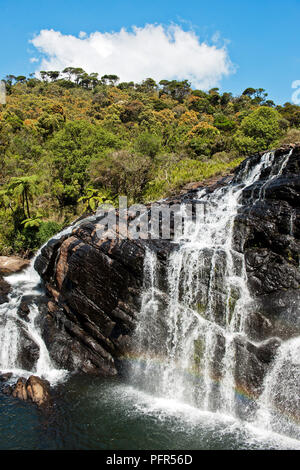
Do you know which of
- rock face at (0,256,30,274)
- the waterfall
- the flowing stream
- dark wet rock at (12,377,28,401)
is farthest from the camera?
rock face at (0,256,30,274)

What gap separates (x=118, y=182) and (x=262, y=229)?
1688 centimetres

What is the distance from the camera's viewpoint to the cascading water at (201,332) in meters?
10.2

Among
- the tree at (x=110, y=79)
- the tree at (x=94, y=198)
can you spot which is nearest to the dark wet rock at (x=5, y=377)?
the tree at (x=94, y=198)

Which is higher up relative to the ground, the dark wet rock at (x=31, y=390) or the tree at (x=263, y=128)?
the tree at (x=263, y=128)

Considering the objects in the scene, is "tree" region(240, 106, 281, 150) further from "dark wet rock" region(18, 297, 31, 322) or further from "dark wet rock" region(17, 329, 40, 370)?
"dark wet rock" region(17, 329, 40, 370)

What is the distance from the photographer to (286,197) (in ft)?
43.4

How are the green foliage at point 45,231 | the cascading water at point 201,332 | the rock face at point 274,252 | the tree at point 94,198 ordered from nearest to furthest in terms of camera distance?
the cascading water at point 201,332 → the rock face at point 274,252 → the green foliage at point 45,231 → the tree at point 94,198

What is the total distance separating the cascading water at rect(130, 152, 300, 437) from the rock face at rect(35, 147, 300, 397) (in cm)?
34

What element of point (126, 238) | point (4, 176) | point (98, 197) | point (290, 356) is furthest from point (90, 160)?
point (290, 356)

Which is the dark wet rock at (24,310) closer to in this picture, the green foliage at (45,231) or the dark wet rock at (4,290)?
the dark wet rock at (4,290)

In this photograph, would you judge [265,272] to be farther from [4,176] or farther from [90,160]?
[4,176]

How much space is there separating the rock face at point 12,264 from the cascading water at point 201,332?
1071 centimetres

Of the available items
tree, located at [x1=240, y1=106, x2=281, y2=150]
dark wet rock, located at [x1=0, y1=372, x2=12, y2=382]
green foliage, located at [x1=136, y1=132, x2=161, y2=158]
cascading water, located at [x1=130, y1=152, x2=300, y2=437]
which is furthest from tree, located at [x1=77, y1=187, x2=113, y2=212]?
tree, located at [x1=240, y1=106, x2=281, y2=150]

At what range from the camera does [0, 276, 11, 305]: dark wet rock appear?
15933 mm
